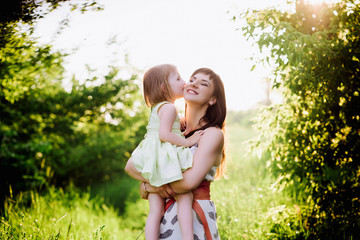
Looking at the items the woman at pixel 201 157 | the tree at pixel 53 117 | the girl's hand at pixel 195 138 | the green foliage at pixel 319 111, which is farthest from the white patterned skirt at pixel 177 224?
the tree at pixel 53 117

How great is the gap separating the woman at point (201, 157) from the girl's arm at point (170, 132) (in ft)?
0.23

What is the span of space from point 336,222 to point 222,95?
2.19 m

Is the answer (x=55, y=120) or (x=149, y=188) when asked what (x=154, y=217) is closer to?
(x=149, y=188)

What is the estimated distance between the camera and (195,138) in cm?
233

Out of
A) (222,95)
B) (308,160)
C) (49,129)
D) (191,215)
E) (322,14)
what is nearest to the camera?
(191,215)

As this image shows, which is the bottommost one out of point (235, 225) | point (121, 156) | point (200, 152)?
point (121, 156)

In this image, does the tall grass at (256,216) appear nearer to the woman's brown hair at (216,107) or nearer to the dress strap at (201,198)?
the woman's brown hair at (216,107)

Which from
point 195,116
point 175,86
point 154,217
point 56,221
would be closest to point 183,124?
point 195,116

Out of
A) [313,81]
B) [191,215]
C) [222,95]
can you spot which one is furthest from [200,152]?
[313,81]

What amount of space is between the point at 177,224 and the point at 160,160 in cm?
47

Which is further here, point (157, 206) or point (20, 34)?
point (20, 34)

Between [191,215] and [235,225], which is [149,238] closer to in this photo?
[191,215]

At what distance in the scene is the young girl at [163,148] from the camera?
2143 mm

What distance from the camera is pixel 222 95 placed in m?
2.52
